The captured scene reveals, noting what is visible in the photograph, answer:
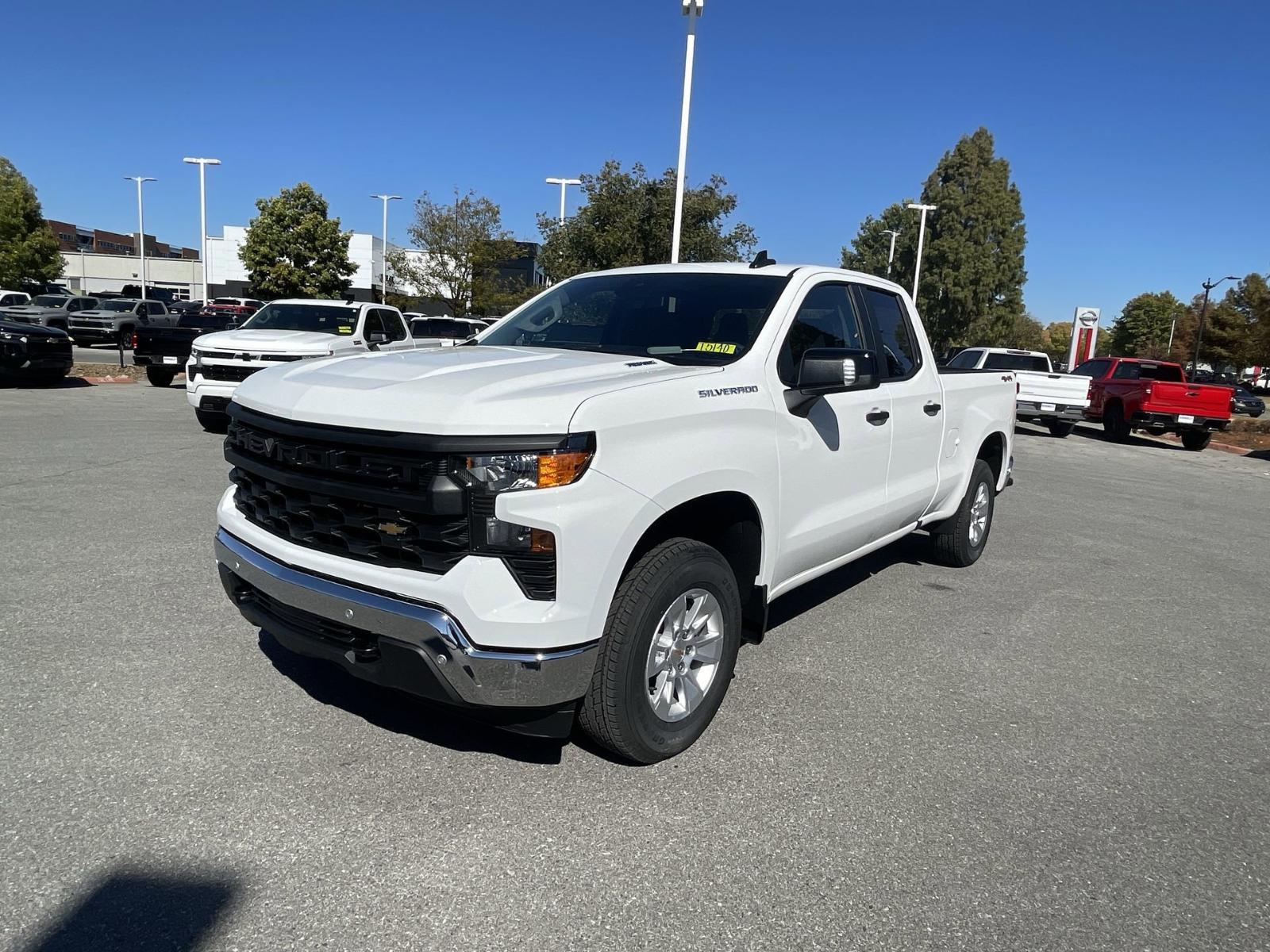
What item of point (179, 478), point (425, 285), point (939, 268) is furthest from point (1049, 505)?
point (939, 268)

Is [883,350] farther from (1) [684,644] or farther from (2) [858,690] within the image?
(1) [684,644]

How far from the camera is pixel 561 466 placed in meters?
2.81

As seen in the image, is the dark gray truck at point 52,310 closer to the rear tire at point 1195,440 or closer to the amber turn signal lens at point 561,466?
the amber turn signal lens at point 561,466

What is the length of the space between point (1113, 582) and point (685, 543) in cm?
474

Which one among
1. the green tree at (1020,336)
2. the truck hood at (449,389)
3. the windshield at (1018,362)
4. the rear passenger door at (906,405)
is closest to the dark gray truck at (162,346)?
the rear passenger door at (906,405)

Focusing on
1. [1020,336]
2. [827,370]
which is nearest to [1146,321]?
[1020,336]

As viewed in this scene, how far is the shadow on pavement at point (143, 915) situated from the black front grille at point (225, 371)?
30.6ft

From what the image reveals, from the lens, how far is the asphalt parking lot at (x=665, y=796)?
2.56m

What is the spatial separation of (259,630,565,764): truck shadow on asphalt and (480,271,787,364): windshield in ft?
5.51

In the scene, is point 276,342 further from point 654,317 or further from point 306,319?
point 654,317

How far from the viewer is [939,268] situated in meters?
52.6

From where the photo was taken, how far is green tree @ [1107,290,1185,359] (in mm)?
95938

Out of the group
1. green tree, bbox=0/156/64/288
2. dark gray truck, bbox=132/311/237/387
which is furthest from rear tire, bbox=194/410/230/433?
green tree, bbox=0/156/64/288

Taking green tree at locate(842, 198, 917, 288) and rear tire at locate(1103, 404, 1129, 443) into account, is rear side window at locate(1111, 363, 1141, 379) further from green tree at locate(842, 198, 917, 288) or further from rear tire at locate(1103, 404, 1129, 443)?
green tree at locate(842, 198, 917, 288)
